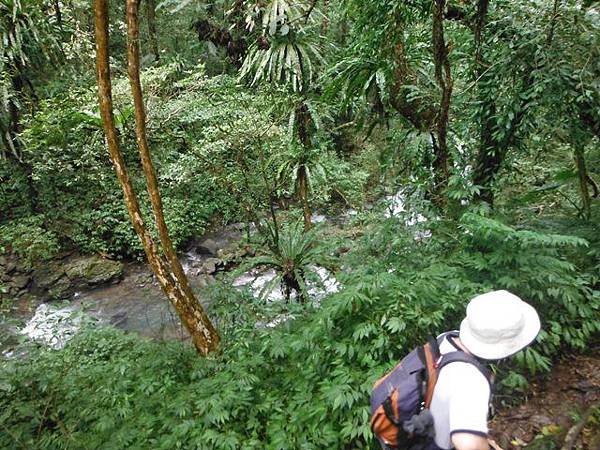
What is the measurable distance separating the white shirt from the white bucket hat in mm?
95

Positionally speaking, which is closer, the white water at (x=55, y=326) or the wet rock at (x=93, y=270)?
the white water at (x=55, y=326)

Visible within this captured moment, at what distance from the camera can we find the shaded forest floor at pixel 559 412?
7.68ft

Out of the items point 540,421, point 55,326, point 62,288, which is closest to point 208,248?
point 62,288

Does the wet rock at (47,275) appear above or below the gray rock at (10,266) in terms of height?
below

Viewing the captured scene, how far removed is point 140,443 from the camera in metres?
2.78

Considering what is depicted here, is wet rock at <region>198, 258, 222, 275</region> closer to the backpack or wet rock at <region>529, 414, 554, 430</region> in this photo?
wet rock at <region>529, 414, 554, 430</region>

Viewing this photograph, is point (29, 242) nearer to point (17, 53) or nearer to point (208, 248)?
point (208, 248)

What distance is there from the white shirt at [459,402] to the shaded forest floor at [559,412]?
1260 mm

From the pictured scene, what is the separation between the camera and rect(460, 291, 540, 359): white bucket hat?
1.47 metres

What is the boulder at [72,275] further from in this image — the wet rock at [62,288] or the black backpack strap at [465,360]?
the black backpack strap at [465,360]

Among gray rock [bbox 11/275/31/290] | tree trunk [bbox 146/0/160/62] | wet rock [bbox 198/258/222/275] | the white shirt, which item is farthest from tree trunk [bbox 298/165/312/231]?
tree trunk [bbox 146/0/160/62]

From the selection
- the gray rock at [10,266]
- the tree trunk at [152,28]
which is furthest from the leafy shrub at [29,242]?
the tree trunk at [152,28]

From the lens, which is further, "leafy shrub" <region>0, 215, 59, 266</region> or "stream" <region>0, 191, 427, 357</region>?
"leafy shrub" <region>0, 215, 59, 266</region>

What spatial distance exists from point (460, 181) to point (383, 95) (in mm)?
1448
